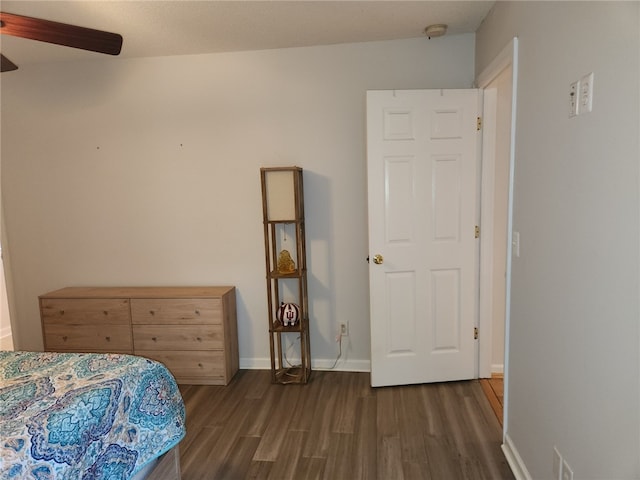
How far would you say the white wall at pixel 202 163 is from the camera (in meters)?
2.88

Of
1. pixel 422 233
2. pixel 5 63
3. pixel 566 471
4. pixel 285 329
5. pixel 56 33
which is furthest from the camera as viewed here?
pixel 285 329

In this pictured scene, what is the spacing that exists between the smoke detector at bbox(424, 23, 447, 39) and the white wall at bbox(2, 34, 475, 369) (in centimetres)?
14

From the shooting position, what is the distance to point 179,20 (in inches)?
92.4

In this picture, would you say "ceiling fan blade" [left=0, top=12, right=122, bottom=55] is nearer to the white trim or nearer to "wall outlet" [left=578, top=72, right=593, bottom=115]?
"wall outlet" [left=578, top=72, right=593, bottom=115]

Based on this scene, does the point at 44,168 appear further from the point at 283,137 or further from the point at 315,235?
the point at 315,235

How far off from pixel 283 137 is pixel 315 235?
777 millimetres

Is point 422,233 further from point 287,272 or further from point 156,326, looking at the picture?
point 156,326

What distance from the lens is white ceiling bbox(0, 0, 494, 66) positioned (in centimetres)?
216

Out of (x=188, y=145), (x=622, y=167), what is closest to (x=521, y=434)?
(x=622, y=167)

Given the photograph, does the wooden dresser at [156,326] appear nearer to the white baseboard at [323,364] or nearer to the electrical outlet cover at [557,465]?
the white baseboard at [323,364]

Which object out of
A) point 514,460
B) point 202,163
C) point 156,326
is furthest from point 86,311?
point 514,460

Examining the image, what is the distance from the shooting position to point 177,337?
9.47 ft

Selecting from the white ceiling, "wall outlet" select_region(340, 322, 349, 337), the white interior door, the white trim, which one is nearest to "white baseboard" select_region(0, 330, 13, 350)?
the white ceiling

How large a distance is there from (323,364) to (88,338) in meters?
1.81
